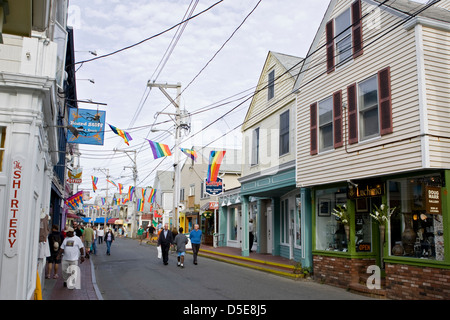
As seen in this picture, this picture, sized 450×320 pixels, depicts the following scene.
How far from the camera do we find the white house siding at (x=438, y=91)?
32.3 feet

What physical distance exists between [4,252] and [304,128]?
Result: 10.7 metres

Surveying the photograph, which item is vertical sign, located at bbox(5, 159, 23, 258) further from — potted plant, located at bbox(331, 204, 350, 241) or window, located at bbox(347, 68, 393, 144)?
potted plant, located at bbox(331, 204, 350, 241)

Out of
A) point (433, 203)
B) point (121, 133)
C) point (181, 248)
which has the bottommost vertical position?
point (181, 248)

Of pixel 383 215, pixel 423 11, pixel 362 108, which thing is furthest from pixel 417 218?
pixel 423 11

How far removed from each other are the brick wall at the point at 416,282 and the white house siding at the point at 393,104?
2.40m

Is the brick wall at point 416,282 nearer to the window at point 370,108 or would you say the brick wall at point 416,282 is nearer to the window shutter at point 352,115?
the window at point 370,108

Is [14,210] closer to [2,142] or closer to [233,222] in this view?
[2,142]

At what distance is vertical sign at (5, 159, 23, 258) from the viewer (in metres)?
7.19

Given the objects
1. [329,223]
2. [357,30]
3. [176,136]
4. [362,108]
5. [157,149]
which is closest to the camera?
[362,108]

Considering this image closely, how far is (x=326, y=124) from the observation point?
14.0 metres

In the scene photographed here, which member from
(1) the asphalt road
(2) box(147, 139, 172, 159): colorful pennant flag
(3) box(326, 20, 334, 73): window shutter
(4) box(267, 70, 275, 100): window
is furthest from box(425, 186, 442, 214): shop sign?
(2) box(147, 139, 172, 159): colorful pennant flag

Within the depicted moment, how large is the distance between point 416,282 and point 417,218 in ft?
5.10

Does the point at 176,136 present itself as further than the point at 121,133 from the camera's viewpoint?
Yes

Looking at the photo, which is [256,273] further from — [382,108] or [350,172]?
[382,108]
